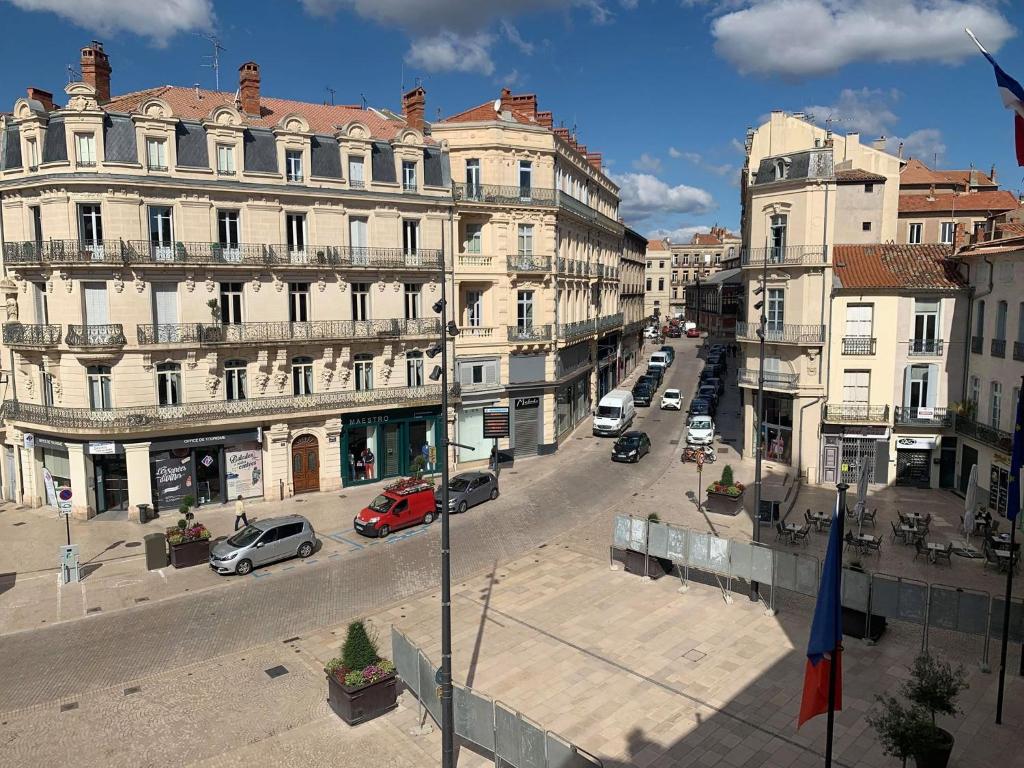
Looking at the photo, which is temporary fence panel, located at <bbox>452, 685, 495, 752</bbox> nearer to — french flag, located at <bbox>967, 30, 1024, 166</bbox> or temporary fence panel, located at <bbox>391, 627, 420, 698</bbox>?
temporary fence panel, located at <bbox>391, 627, 420, 698</bbox>

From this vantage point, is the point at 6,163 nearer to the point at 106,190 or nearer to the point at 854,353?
the point at 106,190

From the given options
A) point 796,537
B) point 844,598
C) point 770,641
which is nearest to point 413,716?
point 770,641

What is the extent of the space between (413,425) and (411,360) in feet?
10.2

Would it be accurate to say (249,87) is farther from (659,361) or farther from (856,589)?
(659,361)

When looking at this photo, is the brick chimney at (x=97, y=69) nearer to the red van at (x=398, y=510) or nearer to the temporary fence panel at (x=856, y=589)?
the red van at (x=398, y=510)

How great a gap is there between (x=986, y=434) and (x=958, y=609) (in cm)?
1530

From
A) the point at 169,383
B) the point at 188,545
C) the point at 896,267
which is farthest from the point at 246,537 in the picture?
the point at 896,267

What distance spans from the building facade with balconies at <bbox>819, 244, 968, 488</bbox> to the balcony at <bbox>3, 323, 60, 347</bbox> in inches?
1262

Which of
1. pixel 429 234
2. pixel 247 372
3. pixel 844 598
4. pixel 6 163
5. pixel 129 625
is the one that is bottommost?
pixel 129 625

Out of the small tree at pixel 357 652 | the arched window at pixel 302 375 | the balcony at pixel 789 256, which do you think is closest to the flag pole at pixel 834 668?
the small tree at pixel 357 652

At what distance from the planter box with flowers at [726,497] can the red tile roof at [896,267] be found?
35.1ft

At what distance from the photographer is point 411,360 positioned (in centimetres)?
3553

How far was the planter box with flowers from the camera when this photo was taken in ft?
96.3

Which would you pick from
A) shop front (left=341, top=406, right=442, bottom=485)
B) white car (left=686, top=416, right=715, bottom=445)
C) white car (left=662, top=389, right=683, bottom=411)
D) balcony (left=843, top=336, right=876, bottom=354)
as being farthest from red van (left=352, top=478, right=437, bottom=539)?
white car (left=662, top=389, right=683, bottom=411)
